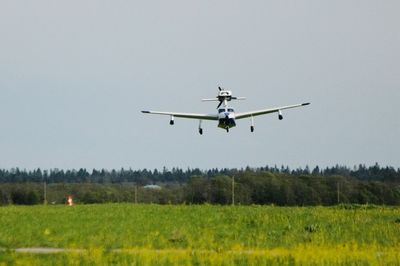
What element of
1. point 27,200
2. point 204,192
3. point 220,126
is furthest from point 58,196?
point 220,126

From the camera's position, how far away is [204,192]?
292 feet

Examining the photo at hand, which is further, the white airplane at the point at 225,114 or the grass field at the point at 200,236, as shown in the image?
the white airplane at the point at 225,114

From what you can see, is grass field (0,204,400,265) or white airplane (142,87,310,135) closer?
grass field (0,204,400,265)

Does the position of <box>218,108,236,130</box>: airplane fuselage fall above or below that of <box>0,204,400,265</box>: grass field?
above

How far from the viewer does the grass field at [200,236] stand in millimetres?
23469

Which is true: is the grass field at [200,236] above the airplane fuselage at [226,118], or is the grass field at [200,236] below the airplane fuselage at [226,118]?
below

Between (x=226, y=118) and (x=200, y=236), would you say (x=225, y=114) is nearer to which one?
(x=226, y=118)

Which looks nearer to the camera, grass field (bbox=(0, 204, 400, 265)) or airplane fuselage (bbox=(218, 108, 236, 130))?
grass field (bbox=(0, 204, 400, 265))

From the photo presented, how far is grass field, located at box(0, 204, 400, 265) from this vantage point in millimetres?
23469

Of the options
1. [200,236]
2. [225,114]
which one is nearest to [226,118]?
[225,114]

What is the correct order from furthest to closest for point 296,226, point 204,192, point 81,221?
point 204,192 < point 81,221 < point 296,226

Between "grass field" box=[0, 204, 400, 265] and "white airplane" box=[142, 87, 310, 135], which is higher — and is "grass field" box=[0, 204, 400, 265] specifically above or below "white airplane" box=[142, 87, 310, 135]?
below

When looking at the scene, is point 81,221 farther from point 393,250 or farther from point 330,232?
point 393,250

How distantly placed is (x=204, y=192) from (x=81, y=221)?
49493mm
